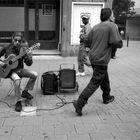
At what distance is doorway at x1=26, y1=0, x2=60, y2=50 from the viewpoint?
539 inches

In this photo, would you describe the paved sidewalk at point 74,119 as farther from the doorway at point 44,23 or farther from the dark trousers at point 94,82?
the doorway at point 44,23

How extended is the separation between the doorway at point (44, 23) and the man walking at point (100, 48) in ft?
27.2

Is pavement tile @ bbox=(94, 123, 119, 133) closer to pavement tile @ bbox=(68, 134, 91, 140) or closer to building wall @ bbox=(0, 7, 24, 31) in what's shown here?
pavement tile @ bbox=(68, 134, 91, 140)

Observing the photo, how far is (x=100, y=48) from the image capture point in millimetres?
5527

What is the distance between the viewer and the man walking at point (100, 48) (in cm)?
544

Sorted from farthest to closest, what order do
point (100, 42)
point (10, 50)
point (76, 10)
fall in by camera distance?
point (76, 10) → point (10, 50) → point (100, 42)

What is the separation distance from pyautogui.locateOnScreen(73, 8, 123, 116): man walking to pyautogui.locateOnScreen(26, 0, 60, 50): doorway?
8.30 metres

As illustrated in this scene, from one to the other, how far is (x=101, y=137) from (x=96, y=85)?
4.07ft

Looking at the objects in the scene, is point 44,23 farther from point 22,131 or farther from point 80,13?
point 22,131

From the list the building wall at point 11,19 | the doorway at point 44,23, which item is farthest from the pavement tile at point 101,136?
the building wall at point 11,19

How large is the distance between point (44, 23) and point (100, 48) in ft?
28.4

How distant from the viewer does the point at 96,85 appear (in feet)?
18.2

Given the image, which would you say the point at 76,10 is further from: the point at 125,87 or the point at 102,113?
the point at 102,113

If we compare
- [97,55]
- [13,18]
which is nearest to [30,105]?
[97,55]
